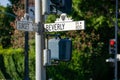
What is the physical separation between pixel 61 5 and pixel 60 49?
62 centimetres

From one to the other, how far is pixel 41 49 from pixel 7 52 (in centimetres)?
2757

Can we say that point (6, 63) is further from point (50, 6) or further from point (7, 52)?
point (50, 6)

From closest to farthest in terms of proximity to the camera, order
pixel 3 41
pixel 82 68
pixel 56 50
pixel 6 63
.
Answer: pixel 56 50, pixel 82 68, pixel 6 63, pixel 3 41

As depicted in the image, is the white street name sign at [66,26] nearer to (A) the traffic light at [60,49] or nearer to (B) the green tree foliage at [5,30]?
(A) the traffic light at [60,49]

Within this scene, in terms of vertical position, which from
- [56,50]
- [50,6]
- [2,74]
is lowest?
[2,74]

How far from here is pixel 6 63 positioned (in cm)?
3319

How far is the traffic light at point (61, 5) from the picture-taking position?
6.05m

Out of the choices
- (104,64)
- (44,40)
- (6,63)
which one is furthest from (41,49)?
(6,63)

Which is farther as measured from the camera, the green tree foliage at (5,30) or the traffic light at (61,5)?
the green tree foliage at (5,30)

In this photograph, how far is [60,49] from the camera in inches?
233

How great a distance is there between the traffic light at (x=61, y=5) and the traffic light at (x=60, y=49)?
424mm

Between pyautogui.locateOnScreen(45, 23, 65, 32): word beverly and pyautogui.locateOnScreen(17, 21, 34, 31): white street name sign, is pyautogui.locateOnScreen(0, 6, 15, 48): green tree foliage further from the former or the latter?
pyautogui.locateOnScreen(17, 21, 34, 31): white street name sign

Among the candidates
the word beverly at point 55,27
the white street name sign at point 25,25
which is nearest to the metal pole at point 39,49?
the white street name sign at point 25,25

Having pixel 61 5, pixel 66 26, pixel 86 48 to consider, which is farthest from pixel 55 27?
pixel 86 48
